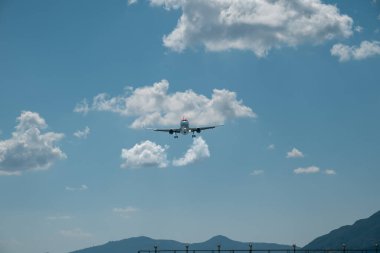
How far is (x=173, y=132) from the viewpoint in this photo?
13275 cm

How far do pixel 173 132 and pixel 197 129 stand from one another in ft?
20.9

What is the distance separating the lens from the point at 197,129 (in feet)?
433
